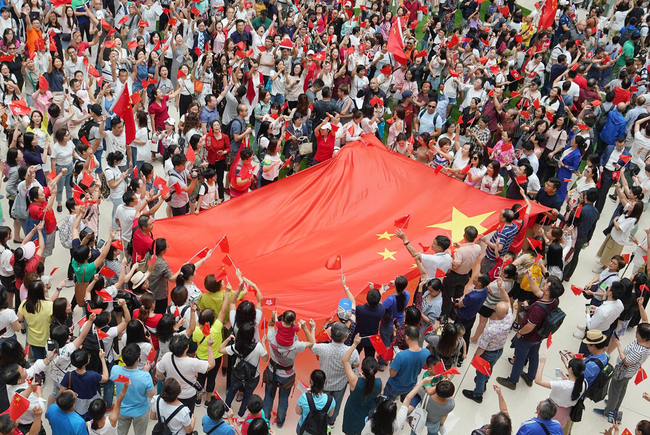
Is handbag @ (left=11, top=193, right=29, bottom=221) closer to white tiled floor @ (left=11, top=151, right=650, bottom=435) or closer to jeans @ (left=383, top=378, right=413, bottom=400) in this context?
white tiled floor @ (left=11, top=151, right=650, bottom=435)

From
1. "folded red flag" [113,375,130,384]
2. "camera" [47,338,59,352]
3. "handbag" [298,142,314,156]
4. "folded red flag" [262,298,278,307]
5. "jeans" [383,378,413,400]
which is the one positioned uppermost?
"folded red flag" [113,375,130,384]

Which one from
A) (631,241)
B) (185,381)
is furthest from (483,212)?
(185,381)

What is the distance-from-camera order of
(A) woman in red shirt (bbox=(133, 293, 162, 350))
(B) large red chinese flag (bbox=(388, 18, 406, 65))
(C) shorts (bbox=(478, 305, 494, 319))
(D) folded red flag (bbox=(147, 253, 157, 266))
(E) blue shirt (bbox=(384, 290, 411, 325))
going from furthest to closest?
(B) large red chinese flag (bbox=(388, 18, 406, 65))
(C) shorts (bbox=(478, 305, 494, 319))
(D) folded red flag (bbox=(147, 253, 157, 266))
(E) blue shirt (bbox=(384, 290, 411, 325))
(A) woman in red shirt (bbox=(133, 293, 162, 350))

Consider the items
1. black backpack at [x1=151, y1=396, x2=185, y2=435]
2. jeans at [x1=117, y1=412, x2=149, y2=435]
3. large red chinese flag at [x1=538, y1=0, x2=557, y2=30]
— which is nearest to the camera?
black backpack at [x1=151, y1=396, x2=185, y2=435]

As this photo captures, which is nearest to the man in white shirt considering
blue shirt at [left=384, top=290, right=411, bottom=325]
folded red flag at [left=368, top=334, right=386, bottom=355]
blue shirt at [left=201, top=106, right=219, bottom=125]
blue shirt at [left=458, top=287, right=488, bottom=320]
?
blue shirt at [left=458, top=287, right=488, bottom=320]

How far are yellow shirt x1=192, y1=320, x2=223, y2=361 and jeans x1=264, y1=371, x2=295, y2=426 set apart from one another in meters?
0.63

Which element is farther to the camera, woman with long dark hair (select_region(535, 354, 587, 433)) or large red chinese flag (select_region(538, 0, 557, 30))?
large red chinese flag (select_region(538, 0, 557, 30))

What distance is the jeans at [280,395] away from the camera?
661cm

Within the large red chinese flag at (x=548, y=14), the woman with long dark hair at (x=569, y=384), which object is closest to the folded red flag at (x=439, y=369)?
the woman with long dark hair at (x=569, y=384)

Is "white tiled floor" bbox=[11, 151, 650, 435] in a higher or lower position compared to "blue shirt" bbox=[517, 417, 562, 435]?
lower

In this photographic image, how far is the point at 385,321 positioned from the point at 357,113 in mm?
4752

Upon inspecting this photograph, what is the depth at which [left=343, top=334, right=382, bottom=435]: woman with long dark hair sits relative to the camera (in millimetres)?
5832

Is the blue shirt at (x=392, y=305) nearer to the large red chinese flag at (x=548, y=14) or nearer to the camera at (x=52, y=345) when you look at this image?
the camera at (x=52, y=345)

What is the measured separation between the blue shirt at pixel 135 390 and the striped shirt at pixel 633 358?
4.92 meters
